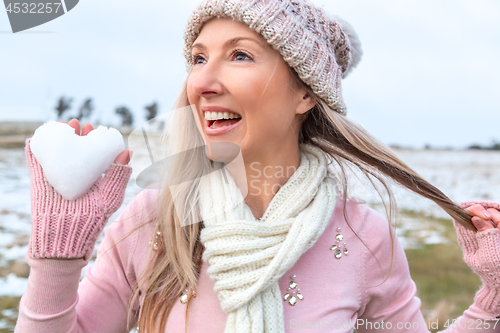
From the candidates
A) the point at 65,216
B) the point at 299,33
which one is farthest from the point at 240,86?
the point at 65,216

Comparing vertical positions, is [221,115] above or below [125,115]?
above

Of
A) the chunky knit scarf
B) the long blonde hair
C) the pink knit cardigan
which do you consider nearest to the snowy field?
the long blonde hair

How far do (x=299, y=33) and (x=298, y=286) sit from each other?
0.93 meters

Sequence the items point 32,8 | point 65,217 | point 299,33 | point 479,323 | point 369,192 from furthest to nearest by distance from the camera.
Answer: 1. point 32,8
2. point 369,192
3. point 479,323
4. point 299,33
5. point 65,217

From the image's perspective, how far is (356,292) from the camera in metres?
1.52

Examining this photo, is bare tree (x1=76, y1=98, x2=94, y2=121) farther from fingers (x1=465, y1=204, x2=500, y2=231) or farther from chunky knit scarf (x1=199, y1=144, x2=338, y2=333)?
fingers (x1=465, y1=204, x2=500, y2=231)

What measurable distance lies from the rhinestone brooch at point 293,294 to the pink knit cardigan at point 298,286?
0.01 m

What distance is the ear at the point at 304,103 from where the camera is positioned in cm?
162

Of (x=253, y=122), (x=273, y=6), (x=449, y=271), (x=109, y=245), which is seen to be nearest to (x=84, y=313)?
(x=109, y=245)

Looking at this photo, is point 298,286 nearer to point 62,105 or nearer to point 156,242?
point 156,242

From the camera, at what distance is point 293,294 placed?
145 cm

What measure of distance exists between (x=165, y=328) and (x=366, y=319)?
825 millimetres

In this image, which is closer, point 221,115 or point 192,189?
point 221,115

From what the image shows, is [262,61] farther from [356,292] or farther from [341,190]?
[356,292]
